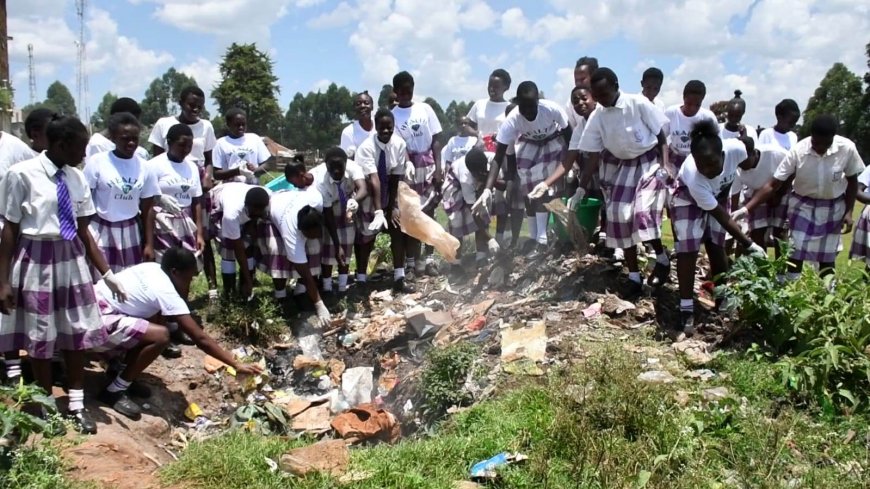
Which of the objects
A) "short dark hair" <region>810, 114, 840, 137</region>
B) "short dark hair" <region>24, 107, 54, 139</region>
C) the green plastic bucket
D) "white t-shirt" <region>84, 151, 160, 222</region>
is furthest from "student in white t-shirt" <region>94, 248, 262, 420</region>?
"short dark hair" <region>810, 114, 840, 137</region>

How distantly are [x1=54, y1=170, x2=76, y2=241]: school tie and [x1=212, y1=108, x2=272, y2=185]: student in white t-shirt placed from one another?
292 cm

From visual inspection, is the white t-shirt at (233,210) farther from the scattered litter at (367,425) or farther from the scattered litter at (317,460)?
the scattered litter at (317,460)

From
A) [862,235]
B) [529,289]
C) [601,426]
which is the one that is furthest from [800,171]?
[601,426]

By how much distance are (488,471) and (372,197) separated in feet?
13.6

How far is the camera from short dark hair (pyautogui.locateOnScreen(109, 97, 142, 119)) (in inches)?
259

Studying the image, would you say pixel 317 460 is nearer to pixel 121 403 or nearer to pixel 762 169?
pixel 121 403

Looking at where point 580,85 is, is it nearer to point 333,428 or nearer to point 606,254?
point 606,254

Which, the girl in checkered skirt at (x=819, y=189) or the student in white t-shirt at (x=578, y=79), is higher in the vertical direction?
the student in white t-shirt at (x=578, y=79)

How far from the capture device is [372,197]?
724cm

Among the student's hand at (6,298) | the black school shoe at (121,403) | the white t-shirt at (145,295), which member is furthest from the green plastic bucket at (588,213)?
the student's hand at (6,298)

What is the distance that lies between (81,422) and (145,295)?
3.13 feet

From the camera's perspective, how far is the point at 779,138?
23.3 feet

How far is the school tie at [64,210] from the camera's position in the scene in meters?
4.14

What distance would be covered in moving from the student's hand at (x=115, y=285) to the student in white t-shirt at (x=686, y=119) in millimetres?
5061
